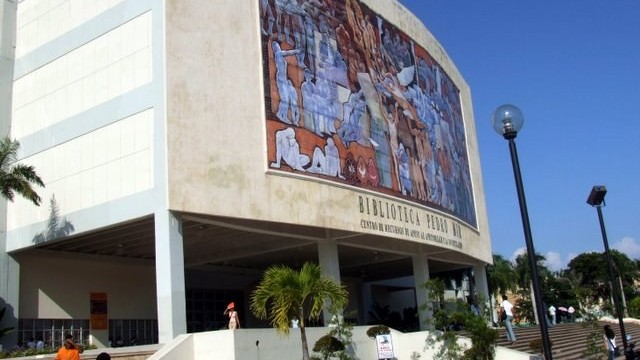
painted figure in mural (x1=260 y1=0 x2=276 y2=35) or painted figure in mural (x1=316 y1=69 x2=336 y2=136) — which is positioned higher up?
painted figure in mural (x1=260 y1=0 x2=276 y2=35)

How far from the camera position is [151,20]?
23328mm

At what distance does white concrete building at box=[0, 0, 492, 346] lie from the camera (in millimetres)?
22766

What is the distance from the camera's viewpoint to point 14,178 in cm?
2322

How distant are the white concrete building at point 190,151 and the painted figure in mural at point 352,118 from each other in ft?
0.29

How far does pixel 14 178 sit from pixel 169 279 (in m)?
6.86

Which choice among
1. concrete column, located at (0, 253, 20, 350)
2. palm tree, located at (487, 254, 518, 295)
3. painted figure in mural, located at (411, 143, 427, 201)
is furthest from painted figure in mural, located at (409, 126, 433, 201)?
palm tree, located at (487, 254, 518, 295)

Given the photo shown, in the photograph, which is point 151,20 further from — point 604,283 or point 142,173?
point 604,283

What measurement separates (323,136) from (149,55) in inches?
318

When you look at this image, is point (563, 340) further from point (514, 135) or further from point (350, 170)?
point (514, 135)

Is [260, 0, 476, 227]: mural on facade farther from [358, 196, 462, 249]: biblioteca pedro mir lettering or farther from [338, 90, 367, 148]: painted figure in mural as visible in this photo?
[358, 196, 462, 249]: biblioteca pedro mir lettering

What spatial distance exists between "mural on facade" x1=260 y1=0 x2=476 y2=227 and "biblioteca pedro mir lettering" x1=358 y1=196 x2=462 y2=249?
727mm

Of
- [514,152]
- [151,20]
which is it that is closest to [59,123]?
[151,20]

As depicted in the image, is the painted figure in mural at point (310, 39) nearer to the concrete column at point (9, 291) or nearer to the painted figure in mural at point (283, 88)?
the painted figure in mural at point (283, 88)

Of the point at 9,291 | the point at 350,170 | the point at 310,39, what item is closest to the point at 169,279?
the point at 9,291
